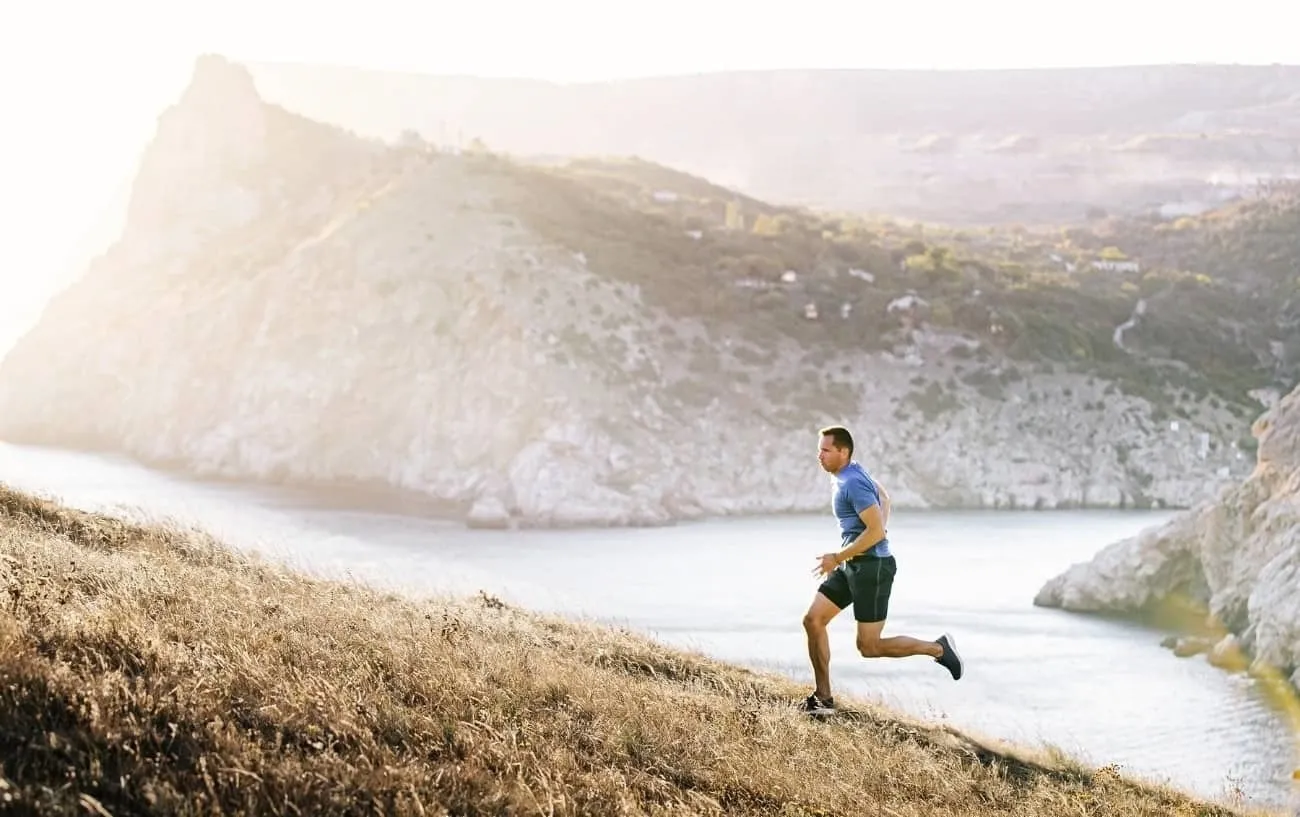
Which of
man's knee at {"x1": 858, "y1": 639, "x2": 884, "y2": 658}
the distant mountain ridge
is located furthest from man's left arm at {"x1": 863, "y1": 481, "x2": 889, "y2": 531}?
the distant mountain ridge

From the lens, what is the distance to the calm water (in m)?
17.0

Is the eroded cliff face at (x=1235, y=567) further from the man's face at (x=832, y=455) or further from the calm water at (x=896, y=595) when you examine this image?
the man's face at (x=832, y=455)

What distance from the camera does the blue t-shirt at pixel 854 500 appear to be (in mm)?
7699

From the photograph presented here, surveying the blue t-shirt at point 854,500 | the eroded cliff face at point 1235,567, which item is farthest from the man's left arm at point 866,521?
the eroded cliff face at point 1235,567

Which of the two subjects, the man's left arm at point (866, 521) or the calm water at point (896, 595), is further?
the calm water at point (896, 595)

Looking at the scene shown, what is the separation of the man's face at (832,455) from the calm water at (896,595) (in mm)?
2922

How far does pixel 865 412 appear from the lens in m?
54.1

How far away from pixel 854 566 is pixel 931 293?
5930cm

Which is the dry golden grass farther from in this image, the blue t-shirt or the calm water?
the calm water

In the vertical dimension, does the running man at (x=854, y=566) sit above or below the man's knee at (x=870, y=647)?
above

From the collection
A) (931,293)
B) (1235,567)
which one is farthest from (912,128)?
(1235,567)

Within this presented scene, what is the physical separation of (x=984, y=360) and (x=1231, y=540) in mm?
34658

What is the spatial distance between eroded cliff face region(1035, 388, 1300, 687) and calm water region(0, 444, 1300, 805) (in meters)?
0.93

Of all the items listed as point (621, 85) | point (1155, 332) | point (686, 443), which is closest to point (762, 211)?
point (1155, 332)
